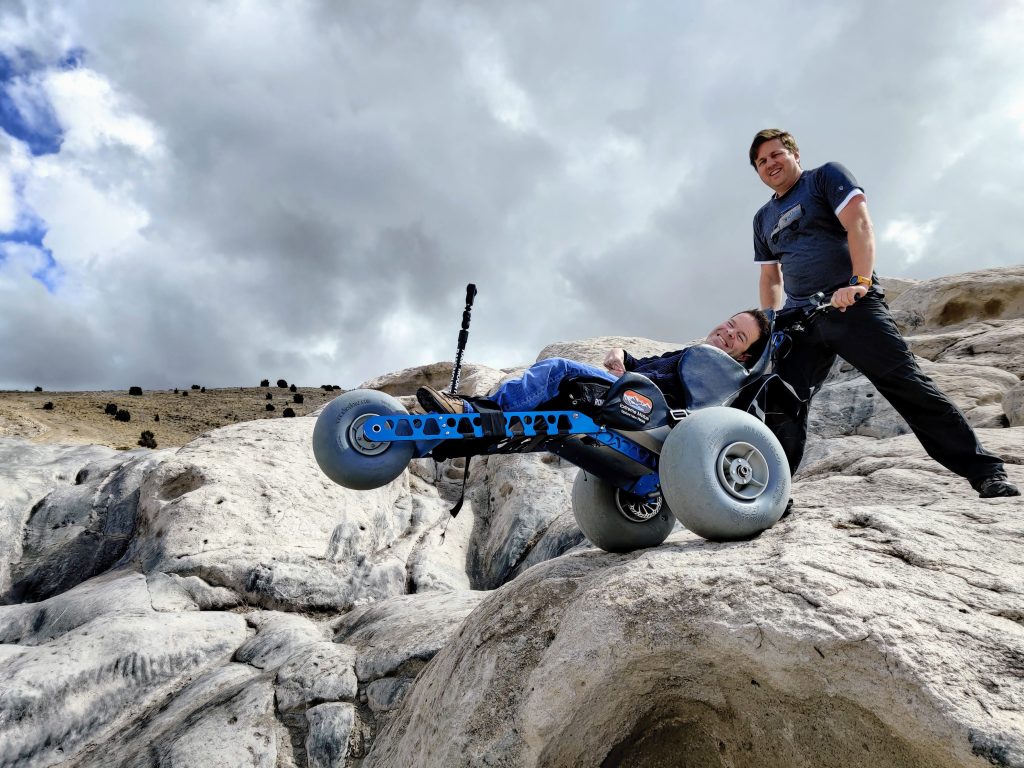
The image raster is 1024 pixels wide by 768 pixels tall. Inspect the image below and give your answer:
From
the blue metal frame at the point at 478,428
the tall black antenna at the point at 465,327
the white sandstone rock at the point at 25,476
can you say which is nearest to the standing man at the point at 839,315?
the blue metal frame at the point at 478,428

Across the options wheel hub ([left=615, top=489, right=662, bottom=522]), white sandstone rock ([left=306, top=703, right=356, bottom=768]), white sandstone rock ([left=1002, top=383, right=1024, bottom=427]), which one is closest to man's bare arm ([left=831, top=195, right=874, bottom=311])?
wheel hub ([left=615, top=489, right=662, bottom=522])

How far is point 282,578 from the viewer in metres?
8.91

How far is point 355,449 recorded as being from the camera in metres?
4.04

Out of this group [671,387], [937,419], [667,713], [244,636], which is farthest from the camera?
[244,636]

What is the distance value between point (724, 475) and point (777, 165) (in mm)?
3011

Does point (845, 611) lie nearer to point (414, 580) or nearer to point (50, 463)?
point (414, 580)

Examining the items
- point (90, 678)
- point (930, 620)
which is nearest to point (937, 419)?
point (930, 620)

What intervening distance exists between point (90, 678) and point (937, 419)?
780 cm

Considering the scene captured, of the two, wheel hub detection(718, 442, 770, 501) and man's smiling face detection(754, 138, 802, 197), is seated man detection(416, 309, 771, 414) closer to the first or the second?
wheel hub detection(718, 442, 770, 501)

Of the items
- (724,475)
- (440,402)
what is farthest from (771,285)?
(440,402)

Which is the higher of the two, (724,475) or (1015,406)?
(1015,406)

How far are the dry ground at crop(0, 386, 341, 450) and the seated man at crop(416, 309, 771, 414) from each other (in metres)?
25.0

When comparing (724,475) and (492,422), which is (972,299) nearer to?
(724,475)

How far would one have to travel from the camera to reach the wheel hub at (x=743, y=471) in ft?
13.3
